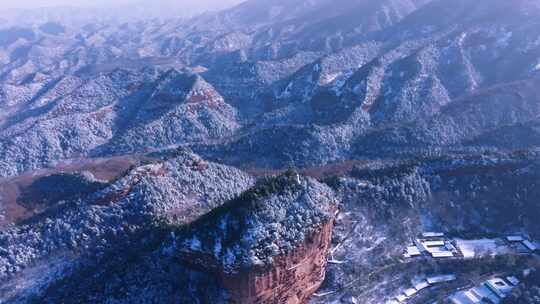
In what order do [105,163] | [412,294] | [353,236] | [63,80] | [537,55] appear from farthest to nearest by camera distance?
1. [63,80]
2. [537,55]
3. [105,163]
4. [353,236]
5. [412,294]

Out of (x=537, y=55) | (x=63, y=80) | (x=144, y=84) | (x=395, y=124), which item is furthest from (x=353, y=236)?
(x=63, y=80)

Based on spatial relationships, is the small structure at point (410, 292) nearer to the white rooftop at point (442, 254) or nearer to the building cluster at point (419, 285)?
the building cluster at point (419, 285)

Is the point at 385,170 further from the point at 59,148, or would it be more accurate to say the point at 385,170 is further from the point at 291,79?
the point at 59,148

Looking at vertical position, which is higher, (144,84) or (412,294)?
(144,84)

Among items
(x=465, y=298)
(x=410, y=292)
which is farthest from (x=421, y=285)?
(x=465, y=298)

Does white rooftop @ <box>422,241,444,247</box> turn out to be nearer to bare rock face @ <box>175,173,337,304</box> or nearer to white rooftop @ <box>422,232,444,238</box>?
white rooftop @ <box>422,232,444,238</box>

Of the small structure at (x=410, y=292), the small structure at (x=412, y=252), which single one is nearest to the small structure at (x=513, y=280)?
the small structure at (x=412, y=252)
